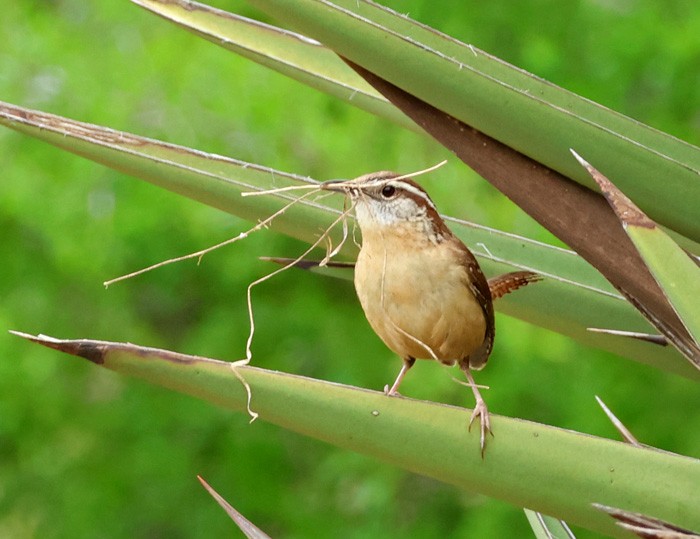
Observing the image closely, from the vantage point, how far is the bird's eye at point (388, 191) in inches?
93.6

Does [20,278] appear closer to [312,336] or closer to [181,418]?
[181,418]

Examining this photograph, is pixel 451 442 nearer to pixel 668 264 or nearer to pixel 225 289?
pixel 668 264

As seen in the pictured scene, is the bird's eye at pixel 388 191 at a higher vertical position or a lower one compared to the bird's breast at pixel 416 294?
higher

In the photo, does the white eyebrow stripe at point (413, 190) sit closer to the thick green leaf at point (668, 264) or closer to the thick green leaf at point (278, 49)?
the thick green leaf at point (278, 49)

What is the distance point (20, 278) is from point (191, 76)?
1.54 m

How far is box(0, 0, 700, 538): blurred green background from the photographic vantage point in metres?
6.02

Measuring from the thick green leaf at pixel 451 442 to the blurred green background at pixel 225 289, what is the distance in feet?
13.7

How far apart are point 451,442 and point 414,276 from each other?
33.7 inches

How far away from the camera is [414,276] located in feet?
7.64

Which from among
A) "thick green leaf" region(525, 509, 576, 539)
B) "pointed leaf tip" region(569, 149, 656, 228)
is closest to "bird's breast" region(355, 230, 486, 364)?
"thick green leaf" region(525, 509, 576, 539)

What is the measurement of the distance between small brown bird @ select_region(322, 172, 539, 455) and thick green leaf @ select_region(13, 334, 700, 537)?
731mm

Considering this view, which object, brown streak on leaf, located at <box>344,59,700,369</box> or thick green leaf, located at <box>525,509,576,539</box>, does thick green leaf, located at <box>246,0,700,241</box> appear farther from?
thick green leaf, located at <box>525,509,576,539</box>

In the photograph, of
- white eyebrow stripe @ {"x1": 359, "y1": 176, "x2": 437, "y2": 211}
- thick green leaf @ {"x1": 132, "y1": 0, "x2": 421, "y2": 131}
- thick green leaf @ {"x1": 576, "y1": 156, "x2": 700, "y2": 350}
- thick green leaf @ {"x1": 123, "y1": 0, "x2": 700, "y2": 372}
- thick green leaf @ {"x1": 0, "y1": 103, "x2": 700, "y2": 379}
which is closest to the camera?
thick green leaf @ {"x1": 576, "y1": 156, "x2": 700, "y2": 350}

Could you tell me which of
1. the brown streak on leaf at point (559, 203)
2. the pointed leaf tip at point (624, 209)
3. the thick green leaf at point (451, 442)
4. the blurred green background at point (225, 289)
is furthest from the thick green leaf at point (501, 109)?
the blurred green background at point (225, 289)
